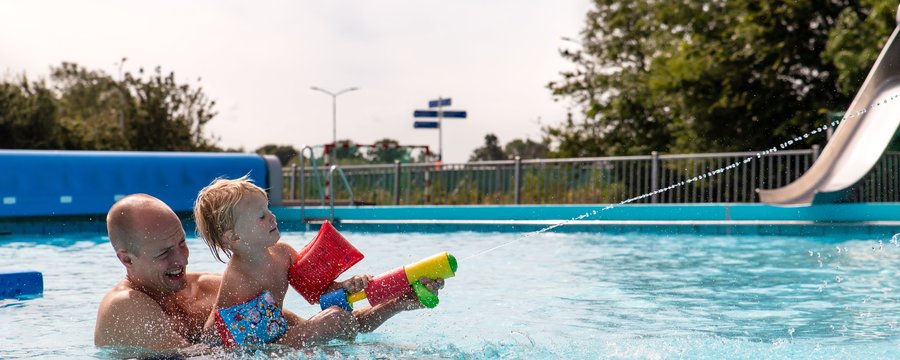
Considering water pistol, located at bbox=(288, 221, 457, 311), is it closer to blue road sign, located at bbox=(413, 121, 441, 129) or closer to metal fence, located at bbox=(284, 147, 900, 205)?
metal fence, located at bbox=(284, 147, 900, 205)

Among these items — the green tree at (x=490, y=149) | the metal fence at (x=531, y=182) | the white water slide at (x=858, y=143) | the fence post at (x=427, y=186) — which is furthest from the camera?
the green tree at (x=490, y=149)

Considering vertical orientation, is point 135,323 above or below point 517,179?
below

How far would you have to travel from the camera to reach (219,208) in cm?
427

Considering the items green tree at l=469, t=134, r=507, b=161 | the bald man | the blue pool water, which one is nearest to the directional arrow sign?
the blue pool water

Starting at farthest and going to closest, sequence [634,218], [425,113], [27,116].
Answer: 1. [27,116]
2. [425,113]
3. [634,218]

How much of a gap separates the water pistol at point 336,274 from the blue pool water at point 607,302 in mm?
233

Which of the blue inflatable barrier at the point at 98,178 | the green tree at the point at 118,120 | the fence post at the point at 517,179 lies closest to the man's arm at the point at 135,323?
the blue inflatable barrier at the point at 98,178

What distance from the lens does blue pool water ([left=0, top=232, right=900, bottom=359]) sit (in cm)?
507

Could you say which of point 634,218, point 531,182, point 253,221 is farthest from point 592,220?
point 253,221

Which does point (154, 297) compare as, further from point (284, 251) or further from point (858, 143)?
point (858, 143)

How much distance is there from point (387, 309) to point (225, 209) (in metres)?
0.80

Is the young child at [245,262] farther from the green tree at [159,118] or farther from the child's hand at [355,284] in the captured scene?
the green tree at [159,118]

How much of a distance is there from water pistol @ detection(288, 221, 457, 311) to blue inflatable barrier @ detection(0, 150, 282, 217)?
1194 cm

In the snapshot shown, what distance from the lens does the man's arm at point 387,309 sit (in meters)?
4.44
